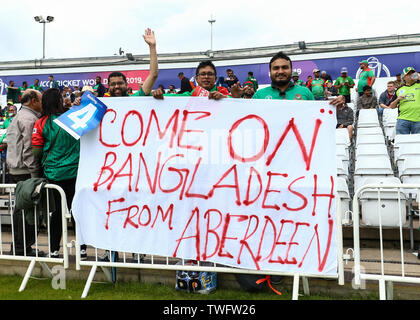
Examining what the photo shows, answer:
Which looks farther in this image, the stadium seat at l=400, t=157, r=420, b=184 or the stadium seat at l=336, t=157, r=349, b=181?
the stadium seat at l=336, t=157, r=349, b=181

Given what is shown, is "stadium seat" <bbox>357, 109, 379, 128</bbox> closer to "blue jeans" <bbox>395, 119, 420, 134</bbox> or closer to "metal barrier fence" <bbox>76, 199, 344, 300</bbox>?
"blue jeans" <bbox>395, 119, 420, 134</bbox>

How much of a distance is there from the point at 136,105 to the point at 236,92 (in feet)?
3.21

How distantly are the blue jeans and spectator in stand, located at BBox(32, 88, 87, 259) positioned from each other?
20.2 ft

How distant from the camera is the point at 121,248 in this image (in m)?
3.81

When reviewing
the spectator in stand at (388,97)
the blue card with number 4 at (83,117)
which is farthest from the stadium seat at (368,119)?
the blue card with number 4 at (83,117)

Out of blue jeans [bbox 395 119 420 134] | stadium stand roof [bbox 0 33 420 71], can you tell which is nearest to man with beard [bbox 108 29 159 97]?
blue jeans [bbox 395 119 420 134]

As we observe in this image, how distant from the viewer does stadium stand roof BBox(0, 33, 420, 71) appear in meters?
18.8

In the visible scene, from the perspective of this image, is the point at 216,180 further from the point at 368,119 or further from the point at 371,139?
the point at 368,119

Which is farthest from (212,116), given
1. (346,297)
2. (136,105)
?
(346,297)

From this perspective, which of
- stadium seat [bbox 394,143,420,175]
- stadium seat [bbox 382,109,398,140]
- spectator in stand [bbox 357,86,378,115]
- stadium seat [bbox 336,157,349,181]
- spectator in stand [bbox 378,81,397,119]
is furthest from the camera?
spectator in stand [bbox 357,86,378,115]

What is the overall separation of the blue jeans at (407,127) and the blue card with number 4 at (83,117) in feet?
19.8

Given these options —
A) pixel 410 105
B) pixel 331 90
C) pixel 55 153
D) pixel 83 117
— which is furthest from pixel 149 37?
pixel 331 90

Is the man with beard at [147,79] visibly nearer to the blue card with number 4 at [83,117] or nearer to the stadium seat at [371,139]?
the blue card with number 4 at [83,117]

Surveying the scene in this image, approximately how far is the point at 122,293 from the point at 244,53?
785 inches
